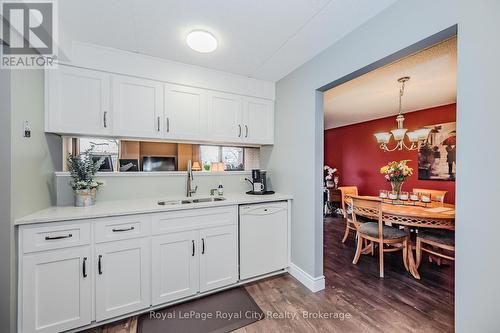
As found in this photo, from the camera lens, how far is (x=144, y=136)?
2.10 meters

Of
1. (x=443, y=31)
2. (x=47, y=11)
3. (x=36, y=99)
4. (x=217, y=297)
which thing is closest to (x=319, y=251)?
(x=217, y=297)

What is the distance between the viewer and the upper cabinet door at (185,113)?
7.22 feet

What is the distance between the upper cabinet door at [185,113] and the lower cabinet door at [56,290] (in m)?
1.29

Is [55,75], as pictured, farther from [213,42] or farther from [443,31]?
[443,31]

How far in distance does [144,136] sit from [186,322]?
1735 millimetres

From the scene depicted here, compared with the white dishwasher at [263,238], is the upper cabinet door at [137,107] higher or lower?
higher

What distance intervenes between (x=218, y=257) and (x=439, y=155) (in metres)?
4.29

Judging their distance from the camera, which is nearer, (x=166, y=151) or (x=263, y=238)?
(x=263, y=238)

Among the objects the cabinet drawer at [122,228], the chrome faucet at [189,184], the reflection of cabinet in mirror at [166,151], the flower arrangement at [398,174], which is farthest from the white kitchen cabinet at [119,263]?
the flower arrangement at [398,174]

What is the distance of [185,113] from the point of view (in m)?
2.28

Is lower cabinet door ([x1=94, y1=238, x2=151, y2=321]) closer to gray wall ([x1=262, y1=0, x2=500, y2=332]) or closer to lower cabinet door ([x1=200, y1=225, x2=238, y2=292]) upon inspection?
lower cabinet door ([x1=200, y1=225, x2=238, y2=292])

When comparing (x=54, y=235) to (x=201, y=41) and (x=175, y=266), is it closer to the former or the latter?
(x=175, y=266)

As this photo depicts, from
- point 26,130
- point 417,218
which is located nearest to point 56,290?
point 26,130

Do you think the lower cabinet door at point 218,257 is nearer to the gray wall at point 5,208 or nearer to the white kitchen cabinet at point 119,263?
the white kitchen cabinet at point 119,263
